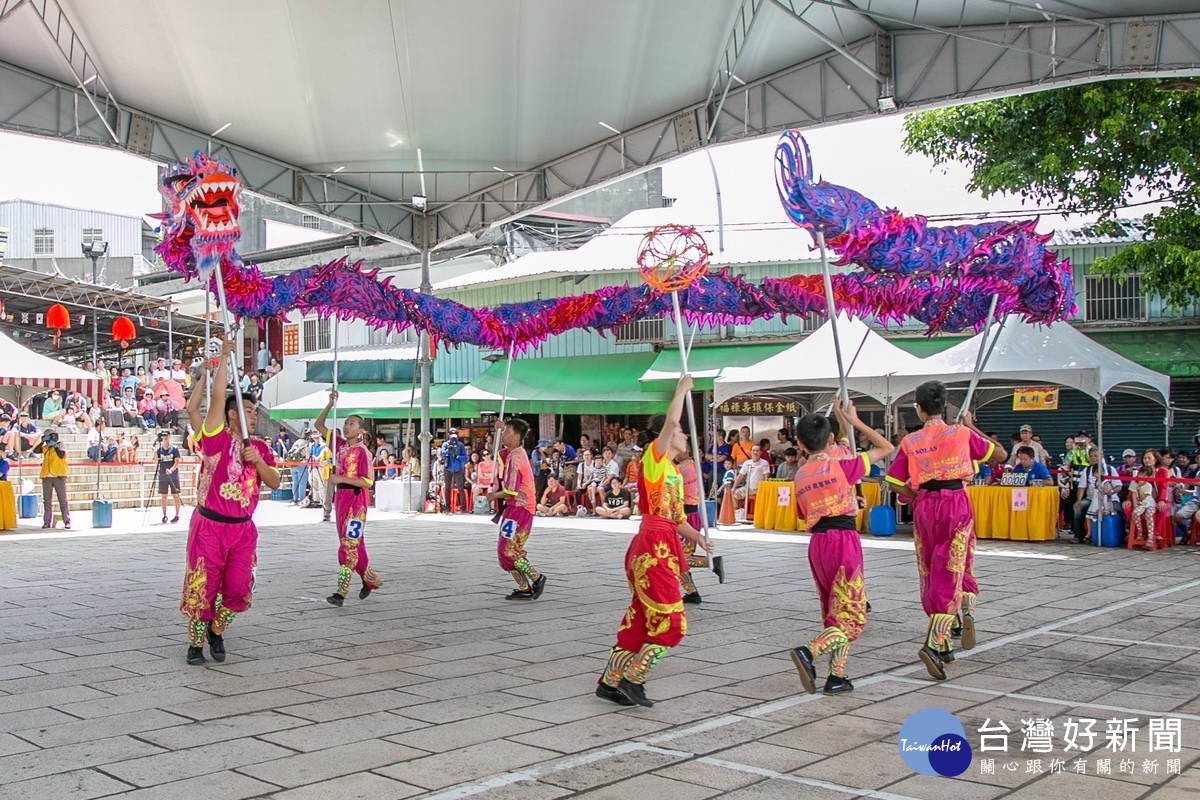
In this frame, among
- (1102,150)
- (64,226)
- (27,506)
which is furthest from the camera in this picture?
(64,226)

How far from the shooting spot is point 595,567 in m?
11.4

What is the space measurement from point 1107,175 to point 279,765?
1453cm

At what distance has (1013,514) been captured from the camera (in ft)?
46.4

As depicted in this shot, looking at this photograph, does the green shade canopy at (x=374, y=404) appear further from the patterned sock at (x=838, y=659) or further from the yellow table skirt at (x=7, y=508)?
the patterned sock at (x=838, y=659)

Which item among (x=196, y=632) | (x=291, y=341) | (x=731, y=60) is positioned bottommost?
(x=196, y=632)

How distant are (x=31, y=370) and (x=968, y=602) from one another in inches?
558

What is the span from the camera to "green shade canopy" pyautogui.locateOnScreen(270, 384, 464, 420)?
80.3ft

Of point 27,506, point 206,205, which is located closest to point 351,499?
point 206,205

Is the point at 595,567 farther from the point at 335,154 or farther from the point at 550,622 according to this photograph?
the point at 335,154

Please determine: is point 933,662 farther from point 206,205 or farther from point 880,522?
point 880,522

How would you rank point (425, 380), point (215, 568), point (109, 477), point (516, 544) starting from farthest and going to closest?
point (109, 477), point (425, 380), point (516, 544), point (215, 568)

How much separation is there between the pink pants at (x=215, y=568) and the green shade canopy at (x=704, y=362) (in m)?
13.7

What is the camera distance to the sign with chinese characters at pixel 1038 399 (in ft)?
49.9

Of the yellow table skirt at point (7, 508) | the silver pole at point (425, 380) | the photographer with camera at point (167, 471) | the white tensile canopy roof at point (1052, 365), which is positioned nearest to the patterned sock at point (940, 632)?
the white tensile canopy roof at point (1052, 365)
